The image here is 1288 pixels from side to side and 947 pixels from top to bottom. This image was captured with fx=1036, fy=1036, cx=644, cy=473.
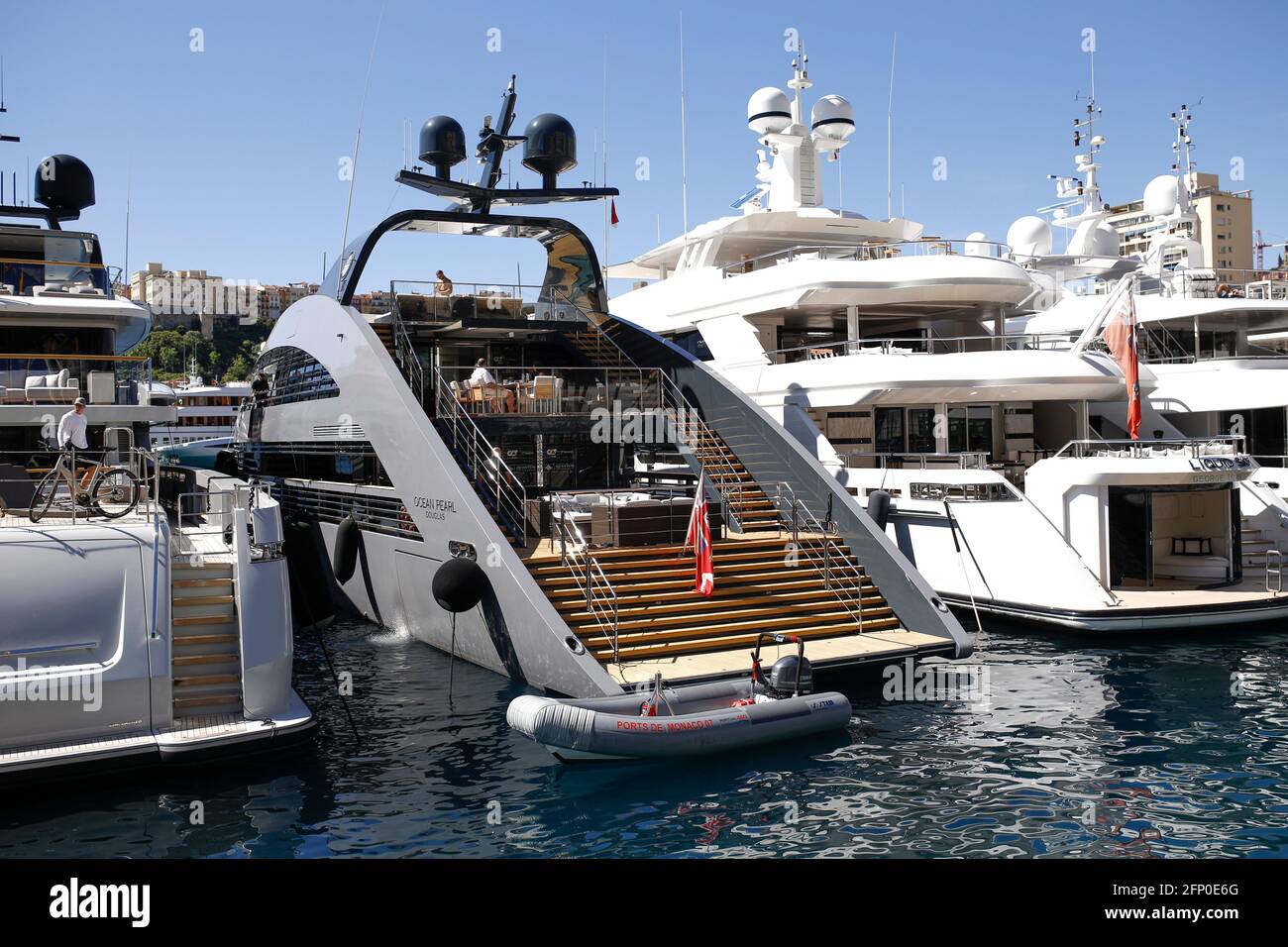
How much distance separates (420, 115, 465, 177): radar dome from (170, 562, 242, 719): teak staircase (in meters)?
12.0

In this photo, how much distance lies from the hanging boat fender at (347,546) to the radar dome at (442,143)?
25.7 ft

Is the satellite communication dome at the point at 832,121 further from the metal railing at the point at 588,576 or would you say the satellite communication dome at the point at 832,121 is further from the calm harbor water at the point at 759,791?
the calm harbor water at the point at 759,791

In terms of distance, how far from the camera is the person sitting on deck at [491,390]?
1770 cm

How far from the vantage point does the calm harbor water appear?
28.7 ft

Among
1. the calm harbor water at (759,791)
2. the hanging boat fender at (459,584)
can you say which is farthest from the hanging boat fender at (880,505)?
the hanging boat fender at (459,584)

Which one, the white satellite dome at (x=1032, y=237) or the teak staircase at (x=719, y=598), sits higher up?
the white satellite dome at (x=1032, y=237)

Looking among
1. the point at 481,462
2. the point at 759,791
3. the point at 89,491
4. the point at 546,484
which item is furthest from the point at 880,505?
the point at 89,491

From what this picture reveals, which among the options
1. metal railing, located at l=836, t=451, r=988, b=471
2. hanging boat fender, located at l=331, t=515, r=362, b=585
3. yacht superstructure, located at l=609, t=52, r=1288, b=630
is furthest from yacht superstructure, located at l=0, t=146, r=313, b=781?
metal railing, located at l=836, t=451, r=988, b=471

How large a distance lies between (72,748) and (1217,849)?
991 centimetres

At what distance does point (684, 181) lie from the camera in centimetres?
3177

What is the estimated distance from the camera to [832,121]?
29.2 meters

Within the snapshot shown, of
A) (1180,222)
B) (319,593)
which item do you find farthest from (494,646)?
(1180,222)

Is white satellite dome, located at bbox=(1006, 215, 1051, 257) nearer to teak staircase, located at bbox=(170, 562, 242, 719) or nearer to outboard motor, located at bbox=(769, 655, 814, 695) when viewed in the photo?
outboard motor, located at bbox=(769, 655, 814, 695)
